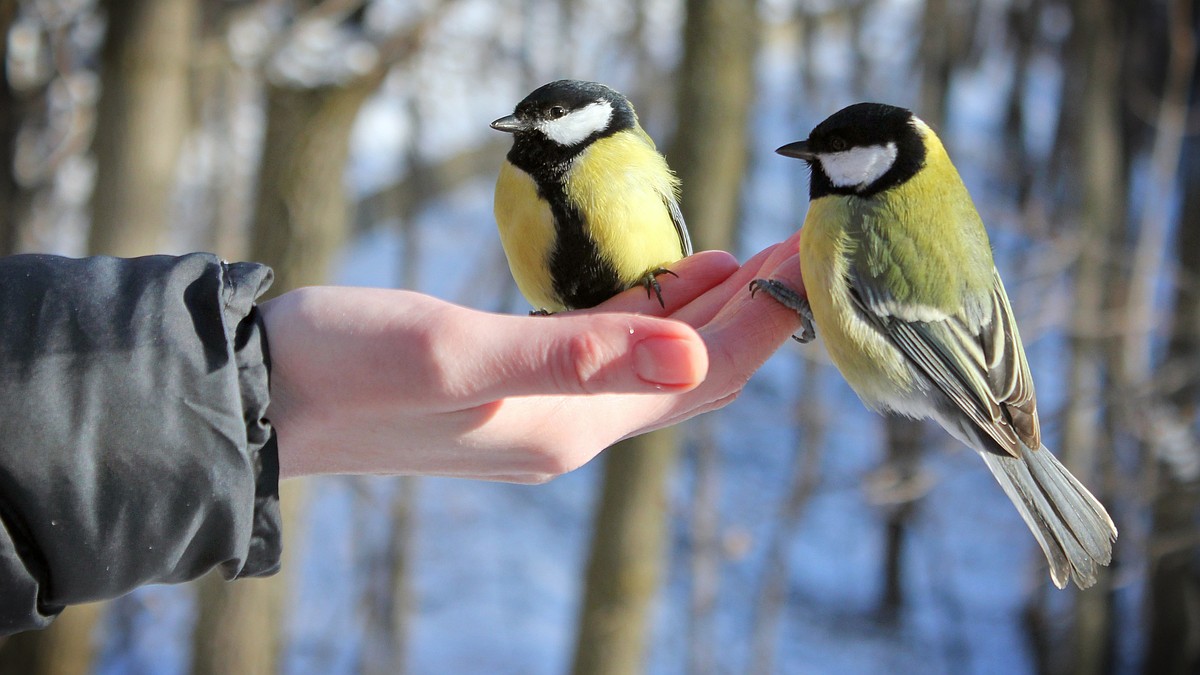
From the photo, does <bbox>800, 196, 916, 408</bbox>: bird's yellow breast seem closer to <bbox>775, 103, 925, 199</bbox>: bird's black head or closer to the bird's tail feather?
<bbox>775, 103, 925, 199</bbox>: bird's black head

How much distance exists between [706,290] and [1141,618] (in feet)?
19.4

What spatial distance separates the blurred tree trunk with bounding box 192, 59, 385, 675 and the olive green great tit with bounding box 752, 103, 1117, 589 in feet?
8.83

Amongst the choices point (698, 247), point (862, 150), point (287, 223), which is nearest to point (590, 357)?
point (862, 150)

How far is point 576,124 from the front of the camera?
6.49 feet

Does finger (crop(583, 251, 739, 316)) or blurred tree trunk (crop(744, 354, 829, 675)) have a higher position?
finger (crop(583, 251, 739, 316))

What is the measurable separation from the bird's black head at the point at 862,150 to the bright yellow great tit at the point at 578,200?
30 cm

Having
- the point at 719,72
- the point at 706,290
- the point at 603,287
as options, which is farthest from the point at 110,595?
the point at 719,72

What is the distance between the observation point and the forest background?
431 cm

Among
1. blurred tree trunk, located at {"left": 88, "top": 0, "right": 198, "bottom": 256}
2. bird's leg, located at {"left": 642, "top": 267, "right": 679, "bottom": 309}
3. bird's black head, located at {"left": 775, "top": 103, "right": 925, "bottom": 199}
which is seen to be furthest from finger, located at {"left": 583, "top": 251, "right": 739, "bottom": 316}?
blurred tree trunk, located at {"left": 88, "top": 0, "right": 198, "bottom": 256}

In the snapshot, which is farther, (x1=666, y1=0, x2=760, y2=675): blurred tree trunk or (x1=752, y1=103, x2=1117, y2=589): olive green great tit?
(x1=666, y1=0, x2=760, y2=675): blurred tree trunk

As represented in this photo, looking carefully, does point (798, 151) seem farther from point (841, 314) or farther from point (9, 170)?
point (9, 170)

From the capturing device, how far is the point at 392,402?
1.47 meters

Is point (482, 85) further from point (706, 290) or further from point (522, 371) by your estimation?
point (522, 371)

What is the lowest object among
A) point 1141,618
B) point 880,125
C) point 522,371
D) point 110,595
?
point 1141,618
